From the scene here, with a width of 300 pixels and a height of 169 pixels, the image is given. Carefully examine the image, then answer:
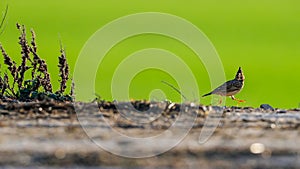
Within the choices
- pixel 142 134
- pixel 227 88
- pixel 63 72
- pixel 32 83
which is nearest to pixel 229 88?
pixel 227 88

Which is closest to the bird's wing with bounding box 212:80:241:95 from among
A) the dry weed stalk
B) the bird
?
the bird

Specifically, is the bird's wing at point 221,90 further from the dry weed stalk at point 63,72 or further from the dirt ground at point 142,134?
the dry weed stalk at point 63,72

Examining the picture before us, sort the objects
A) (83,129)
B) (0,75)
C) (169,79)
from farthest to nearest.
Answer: (169,79) < (0,75) < (83,129)

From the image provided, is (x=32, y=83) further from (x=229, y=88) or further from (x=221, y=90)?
(x=229, y=88)

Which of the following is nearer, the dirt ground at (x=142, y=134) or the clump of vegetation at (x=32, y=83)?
the dirt ground at (x=142, y=134)

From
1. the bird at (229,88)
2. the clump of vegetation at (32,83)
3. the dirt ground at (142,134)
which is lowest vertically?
the dirt ground at (142,134)

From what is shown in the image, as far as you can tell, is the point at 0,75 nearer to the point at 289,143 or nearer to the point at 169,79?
the point at 289,143

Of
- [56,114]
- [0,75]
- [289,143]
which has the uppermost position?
[0,75]

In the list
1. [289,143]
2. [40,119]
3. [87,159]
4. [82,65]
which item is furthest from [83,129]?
[82,65]

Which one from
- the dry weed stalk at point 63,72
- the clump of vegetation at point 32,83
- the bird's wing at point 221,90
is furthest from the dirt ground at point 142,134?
the dry weed stalk at point 63,72
